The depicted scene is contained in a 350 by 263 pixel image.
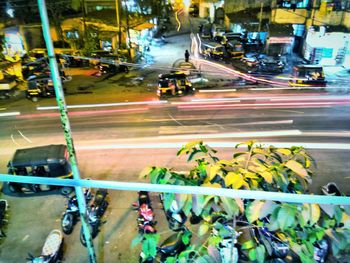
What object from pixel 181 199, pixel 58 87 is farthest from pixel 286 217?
pixel 58 87

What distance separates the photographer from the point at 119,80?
24.1 metres

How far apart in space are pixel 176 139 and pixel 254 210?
12.0m

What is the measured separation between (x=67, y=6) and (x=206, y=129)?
29.1 metres

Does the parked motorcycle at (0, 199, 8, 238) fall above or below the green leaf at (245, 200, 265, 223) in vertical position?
below

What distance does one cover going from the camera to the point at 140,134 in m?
14.9

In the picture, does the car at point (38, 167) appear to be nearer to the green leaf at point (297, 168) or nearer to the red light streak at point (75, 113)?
the red light streak at point (75, 113)

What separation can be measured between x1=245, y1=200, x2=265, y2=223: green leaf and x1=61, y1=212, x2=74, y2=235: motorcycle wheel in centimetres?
779

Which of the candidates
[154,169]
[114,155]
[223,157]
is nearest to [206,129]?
[223,157]

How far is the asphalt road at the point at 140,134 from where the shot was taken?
884cm

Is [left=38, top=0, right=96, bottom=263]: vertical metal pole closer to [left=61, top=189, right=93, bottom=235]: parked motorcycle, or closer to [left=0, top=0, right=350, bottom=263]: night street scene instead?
[left=0, top=0, right=350, bottom=263]: night street scene

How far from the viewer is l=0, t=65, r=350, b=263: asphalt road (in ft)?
29.0

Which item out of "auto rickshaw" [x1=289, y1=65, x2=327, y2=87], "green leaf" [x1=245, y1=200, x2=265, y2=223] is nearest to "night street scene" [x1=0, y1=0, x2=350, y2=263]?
"green leaf" [x1=245, y1=200, x2=265, y2=223]

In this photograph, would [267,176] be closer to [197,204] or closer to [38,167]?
[197,204]

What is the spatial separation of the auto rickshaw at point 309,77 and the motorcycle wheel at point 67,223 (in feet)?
62.7
